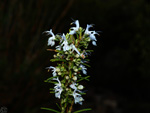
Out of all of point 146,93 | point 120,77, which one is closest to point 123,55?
point 120,77

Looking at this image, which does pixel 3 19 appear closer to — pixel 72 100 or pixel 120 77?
pixel 72 100

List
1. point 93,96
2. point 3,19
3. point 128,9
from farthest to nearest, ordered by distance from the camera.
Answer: point 128,9 < point 93,96 < point 3,19

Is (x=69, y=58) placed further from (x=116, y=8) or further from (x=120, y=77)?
(x=116, y=8)

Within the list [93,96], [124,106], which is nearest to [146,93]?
[124,106]

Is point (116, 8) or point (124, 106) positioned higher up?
point (116, 8)

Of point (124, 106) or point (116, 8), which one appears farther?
point (116, 8)

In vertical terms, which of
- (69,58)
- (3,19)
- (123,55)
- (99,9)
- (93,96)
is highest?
(99,9)

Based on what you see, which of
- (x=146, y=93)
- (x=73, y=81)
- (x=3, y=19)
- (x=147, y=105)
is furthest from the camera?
(x=146, y=93)
